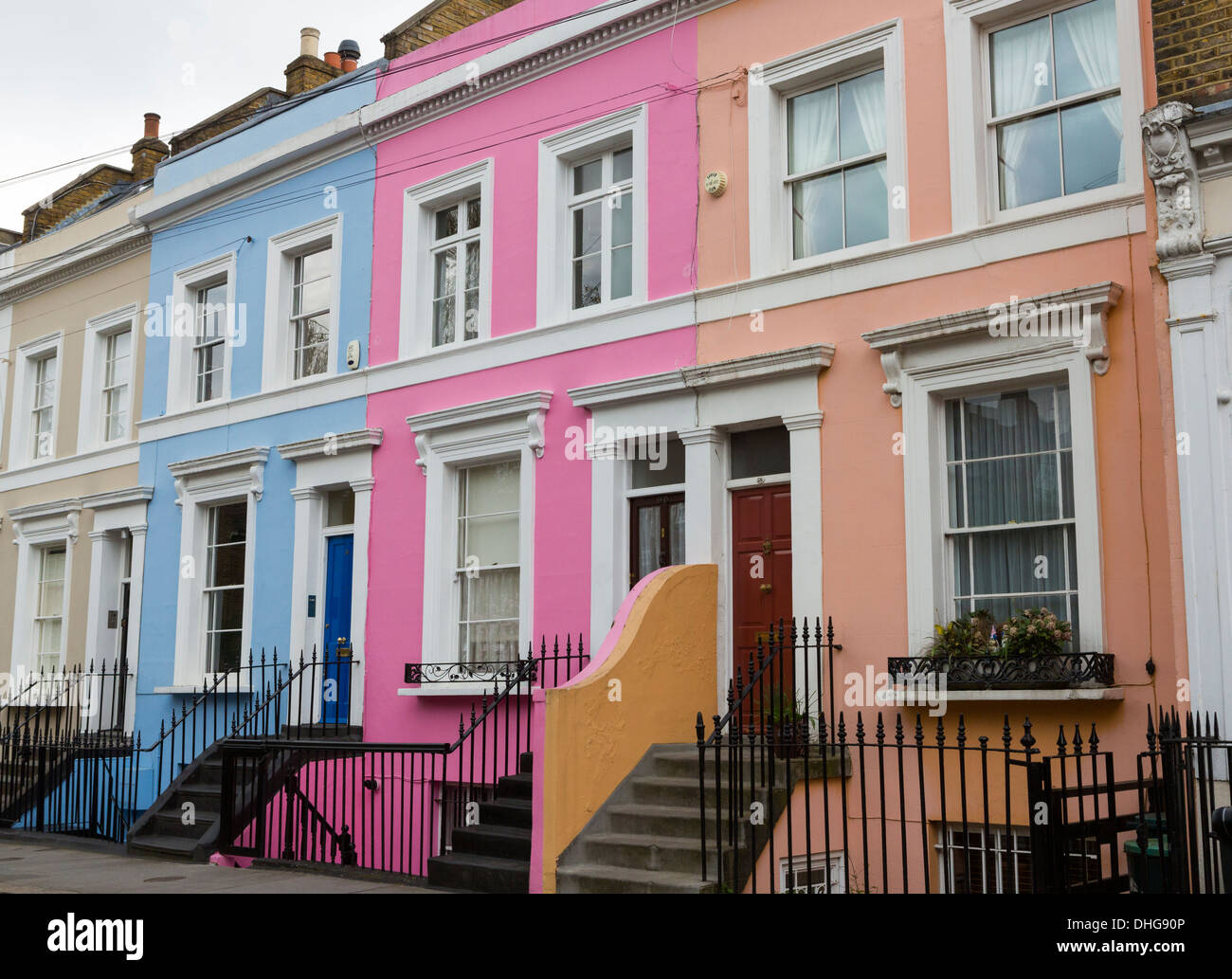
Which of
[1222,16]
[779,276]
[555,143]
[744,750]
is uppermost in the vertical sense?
[555,143]

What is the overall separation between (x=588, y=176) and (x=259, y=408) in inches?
213

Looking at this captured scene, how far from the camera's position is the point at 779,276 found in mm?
11344

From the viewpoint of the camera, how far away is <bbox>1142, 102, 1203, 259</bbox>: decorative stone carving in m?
8.22

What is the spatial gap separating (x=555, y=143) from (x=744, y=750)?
6634mm

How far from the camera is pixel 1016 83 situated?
10.3m

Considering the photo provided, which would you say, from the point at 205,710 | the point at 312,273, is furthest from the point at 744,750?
the point at 312,273

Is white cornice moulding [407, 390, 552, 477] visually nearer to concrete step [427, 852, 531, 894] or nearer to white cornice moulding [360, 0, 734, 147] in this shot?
white cornice moulding [360, 0, 734, 147]

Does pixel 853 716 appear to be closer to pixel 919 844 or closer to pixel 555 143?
pixel 919 844

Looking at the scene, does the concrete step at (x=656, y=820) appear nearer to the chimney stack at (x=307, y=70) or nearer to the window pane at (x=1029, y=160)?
the window pane at (x=1029, y=160)

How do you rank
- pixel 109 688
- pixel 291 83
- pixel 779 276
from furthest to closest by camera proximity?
pixel 291 83, pixel 109 688, pixel 779 276

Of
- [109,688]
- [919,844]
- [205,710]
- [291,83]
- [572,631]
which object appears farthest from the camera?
[291,83]

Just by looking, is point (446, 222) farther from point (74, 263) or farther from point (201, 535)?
point (74, 263)

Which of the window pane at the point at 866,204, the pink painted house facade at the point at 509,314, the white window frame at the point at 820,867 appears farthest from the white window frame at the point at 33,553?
the white window frame at the point at 820,867

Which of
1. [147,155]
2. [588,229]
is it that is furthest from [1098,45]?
[147,155]
